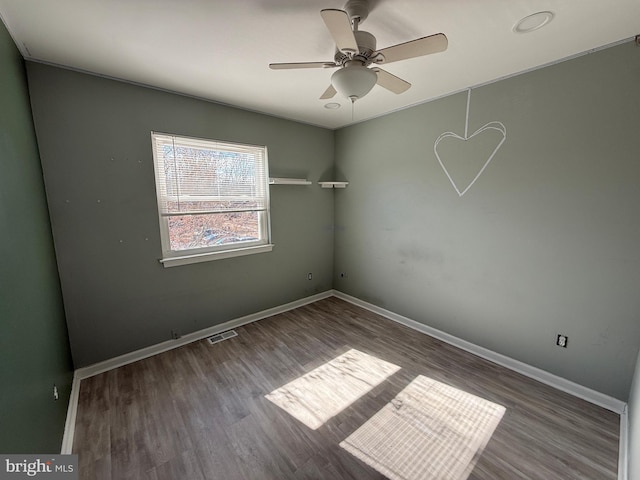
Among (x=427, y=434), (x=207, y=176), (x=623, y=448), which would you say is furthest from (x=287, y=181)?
(x=623, y=448)

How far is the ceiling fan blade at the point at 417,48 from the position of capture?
127cm

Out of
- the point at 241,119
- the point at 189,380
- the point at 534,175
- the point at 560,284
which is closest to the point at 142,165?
the point at 241,119

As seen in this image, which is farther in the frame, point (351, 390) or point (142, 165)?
point (142, 165)

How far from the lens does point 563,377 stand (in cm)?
213

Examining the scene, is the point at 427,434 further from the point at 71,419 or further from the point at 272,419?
the point at 71,419

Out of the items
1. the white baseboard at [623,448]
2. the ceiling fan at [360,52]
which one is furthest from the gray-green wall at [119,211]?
the white baseboard at [623,448]

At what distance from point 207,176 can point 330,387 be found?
7.78ft

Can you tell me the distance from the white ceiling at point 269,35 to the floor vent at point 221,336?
99.5 inches

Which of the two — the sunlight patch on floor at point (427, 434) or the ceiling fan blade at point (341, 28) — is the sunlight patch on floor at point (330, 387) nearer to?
the sunlight patch on floor at point (427, 434)

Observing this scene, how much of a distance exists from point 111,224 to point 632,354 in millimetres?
4130

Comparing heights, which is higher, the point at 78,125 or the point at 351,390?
the point at 78,125

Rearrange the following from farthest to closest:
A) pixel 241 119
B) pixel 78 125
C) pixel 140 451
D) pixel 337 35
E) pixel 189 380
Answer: pixel 241 119
pixel 189 380
pixel 78 125
pixel 140 451
pixel 337 35

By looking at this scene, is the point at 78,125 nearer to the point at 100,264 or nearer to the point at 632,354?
the point at 100,264

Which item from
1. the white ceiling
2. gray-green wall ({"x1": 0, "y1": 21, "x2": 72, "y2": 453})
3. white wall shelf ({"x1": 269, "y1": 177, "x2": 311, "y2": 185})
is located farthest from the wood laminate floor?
the white ceiling
